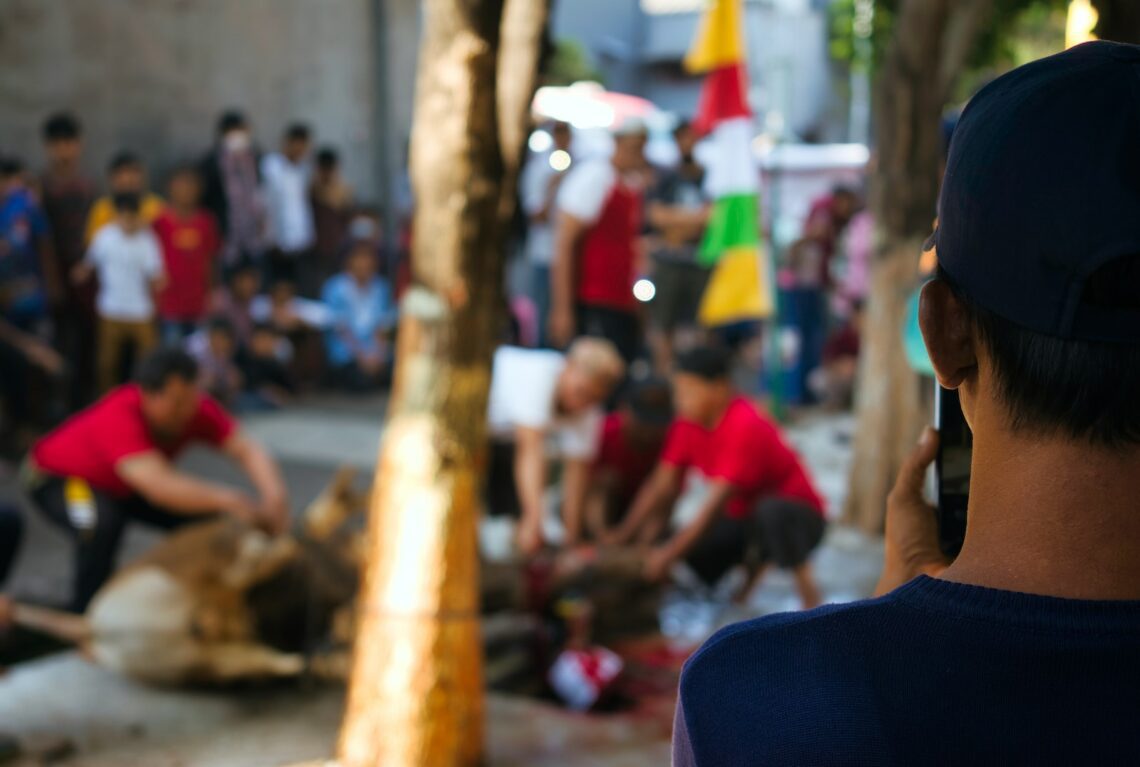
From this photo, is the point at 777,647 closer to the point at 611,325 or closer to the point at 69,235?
the point at 611,325

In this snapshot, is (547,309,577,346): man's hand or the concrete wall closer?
(547,309,577,346): man's hand

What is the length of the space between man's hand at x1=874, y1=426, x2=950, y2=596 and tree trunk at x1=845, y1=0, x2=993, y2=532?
5.13 meters

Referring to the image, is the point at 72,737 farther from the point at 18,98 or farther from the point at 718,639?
the point at 18,98

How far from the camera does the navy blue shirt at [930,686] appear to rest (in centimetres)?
88

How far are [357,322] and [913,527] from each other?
9753mm

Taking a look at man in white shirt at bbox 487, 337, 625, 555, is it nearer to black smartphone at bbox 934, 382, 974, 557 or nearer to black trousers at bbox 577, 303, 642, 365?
black trousers at bbox 577, 303, 642, 365

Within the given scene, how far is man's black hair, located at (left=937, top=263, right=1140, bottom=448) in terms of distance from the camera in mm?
883

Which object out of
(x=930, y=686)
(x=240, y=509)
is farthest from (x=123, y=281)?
(x=930, y=686)

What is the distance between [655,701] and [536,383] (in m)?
1.49

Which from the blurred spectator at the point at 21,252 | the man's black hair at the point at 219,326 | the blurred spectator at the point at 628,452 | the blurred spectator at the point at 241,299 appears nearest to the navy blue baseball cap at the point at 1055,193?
the blurred spectator at the point at 628,452

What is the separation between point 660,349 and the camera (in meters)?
10.3

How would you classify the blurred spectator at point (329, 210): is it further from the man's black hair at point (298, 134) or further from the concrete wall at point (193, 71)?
the concrete wall at point (193, 71)

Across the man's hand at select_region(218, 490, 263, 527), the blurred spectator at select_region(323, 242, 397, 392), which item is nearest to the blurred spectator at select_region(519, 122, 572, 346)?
the blurred spectator at select_region(323, 242, 397, 392)

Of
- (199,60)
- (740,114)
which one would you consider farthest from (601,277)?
(199,60)
